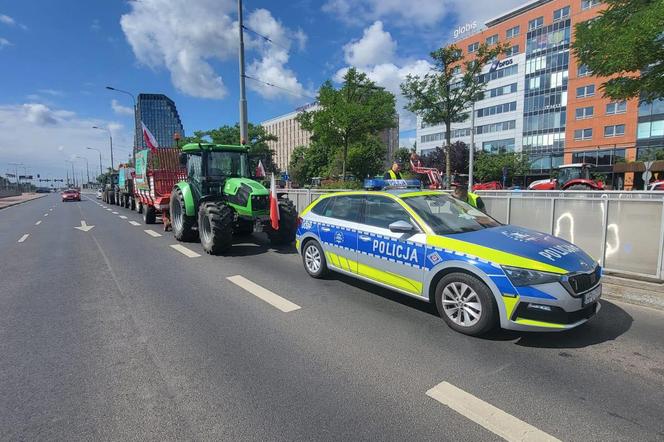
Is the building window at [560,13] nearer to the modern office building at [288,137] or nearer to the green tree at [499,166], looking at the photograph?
the green tree at [499,166]

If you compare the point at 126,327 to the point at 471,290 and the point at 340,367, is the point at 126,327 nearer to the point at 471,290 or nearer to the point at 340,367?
the point at 340,367

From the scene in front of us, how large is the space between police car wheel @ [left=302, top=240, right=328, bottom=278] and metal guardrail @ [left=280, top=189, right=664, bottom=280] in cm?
470

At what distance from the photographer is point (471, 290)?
12.8 feet

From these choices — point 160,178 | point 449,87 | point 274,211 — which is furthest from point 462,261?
point 449,87

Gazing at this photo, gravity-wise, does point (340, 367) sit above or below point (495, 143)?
below

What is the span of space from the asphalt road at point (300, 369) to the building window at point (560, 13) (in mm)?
66372

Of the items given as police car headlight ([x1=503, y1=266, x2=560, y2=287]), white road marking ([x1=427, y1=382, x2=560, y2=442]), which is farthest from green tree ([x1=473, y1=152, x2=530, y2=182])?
white road marking ([x1=427, y1=382, x2=560, y2=442])

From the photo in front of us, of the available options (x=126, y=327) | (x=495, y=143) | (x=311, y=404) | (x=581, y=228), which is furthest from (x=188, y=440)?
(x=495, y=143)

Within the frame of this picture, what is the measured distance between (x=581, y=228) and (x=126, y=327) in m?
7.66

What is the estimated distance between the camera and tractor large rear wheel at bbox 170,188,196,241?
32.1ft

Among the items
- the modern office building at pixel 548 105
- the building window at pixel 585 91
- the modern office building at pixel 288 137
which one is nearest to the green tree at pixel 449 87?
the modern office building at pixel 548 105

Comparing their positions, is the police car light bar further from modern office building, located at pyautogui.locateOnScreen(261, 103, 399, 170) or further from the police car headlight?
modern office building, located at pyautogui.locateOnScreen(261, 103, 399, 170)

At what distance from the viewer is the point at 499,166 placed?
52.2m

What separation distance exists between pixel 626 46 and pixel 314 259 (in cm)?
706
